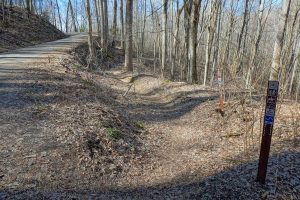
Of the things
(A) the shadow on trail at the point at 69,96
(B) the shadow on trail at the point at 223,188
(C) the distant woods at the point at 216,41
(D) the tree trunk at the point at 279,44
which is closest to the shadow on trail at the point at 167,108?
(A) the shadow on trail at the point at 69,96

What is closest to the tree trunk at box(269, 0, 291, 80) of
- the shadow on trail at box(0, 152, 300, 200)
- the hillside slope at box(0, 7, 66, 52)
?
the shadow on trail at box(0, 152, 300, 200)

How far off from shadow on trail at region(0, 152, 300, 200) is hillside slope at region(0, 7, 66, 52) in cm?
1569

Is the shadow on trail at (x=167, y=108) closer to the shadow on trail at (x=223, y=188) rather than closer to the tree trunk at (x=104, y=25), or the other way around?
the shadow on trail at (x=223, y=188)

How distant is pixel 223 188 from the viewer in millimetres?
5203

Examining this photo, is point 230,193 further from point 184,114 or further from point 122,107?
point 122,107

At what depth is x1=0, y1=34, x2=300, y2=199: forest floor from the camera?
17.2 ft

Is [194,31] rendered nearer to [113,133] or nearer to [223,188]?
[113,133]

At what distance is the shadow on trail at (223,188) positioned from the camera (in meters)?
4.94

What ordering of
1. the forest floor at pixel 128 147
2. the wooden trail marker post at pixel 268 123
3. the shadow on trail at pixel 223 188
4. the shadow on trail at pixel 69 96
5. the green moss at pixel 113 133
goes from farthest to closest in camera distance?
1. the shadow on trail at pixel 69 96
2. the green moss at pixel 113 133
3. the forest floor at pixel 128 147
4. the shadow on trail at pixel 223 188
5. the wooden trail marker post at pixel 268 123

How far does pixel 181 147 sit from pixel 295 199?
3503 mm

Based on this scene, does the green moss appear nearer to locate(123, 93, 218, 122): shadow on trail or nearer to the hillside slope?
locate(123, 93, 218, 122): shadow on trail

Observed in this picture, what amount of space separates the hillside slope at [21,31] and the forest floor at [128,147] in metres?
10.6

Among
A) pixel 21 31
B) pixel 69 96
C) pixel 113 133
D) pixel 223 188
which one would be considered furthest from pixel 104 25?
pixel 223 188

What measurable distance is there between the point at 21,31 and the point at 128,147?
21.2 metres
